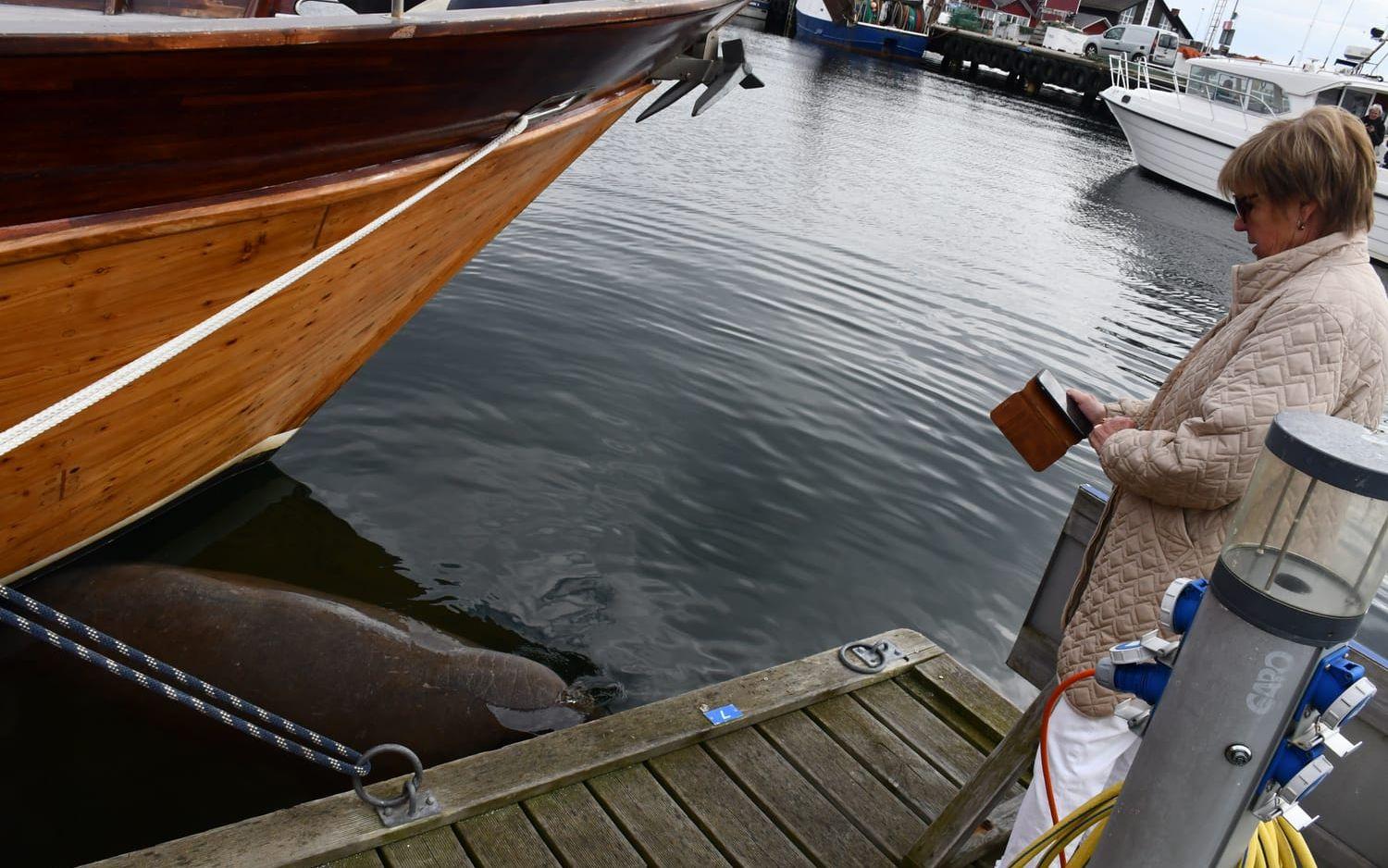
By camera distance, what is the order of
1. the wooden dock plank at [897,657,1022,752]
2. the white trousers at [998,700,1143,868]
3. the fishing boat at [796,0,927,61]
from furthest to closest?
the fishing boat at [796,0,927,61], the wooden dock plank at [897,657,1022,752], the white trousers at [998,700,1143,868]

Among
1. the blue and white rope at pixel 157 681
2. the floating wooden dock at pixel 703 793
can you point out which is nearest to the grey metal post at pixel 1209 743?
the floating wooden dock at pixel 703 793

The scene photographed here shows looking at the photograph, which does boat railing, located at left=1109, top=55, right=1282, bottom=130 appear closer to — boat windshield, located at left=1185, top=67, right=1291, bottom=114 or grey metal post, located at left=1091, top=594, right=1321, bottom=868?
boat windshield, located at left=1185, top=67, right=1291, bottom=114

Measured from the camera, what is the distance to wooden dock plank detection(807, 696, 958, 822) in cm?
310

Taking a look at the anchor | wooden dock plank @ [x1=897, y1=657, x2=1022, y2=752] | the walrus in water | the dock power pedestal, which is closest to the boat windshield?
the anchor

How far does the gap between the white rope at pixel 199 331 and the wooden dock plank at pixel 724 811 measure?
1807 mm

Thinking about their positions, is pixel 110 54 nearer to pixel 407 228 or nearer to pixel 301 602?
pixel 407 228

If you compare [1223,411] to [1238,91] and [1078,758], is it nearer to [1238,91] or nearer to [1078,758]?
[1078,758]

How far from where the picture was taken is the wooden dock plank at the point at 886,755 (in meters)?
3.10

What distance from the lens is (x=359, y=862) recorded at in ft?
8.14

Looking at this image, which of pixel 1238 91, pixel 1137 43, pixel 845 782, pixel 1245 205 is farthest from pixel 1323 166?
pixel 1137 43

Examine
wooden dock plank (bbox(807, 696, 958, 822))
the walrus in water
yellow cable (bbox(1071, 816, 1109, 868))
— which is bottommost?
the walrus in water

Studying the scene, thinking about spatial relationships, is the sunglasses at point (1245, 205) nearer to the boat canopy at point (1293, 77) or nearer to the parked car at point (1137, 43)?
the boat canopy at point (1293, 77)

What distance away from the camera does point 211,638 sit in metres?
3.69

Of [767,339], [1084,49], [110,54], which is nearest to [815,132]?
[767,339]
